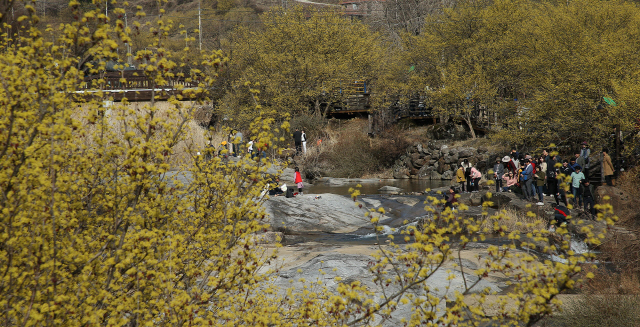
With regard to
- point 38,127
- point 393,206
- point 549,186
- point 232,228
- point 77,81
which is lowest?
point 393,206

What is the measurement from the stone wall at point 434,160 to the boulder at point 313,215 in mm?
12443

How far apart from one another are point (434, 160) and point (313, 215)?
630 inches

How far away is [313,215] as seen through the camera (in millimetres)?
18359

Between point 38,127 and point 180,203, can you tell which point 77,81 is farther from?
point 180,203

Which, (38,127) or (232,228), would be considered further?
(232,228)

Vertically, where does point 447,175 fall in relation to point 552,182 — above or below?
below

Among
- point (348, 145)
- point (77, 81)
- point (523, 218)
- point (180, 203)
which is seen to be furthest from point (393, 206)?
point (77, 81)

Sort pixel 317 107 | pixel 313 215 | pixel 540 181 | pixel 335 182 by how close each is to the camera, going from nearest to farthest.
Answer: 1. pixel 540 181
2. pixel 313 215
3. pixel 335 182
4. pixel 317 107

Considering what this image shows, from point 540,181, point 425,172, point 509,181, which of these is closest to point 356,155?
point 425,172

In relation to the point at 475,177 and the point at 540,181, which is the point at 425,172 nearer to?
the point at 475,177

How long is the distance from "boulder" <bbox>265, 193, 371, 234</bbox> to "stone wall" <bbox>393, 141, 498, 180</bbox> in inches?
490

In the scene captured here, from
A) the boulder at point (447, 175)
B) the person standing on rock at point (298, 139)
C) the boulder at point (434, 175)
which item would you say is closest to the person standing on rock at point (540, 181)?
the boulder at point (447, 175)

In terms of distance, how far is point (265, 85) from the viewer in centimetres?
3659

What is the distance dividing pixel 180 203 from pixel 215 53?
5.79 feet
